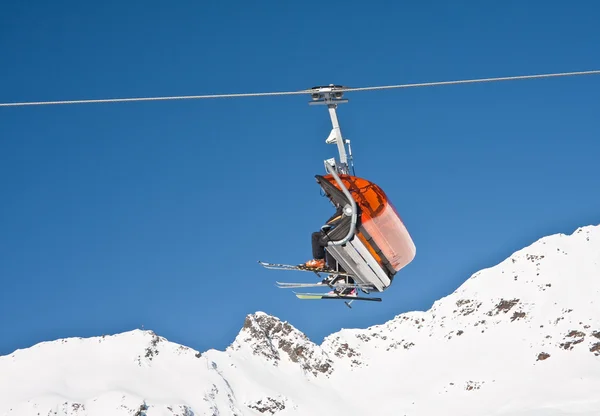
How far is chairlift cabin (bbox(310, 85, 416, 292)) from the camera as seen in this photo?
21.1 metres

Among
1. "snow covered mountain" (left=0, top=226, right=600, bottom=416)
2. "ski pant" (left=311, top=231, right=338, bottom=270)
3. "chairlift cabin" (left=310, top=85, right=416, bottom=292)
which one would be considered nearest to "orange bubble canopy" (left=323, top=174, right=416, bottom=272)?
"chairlift cabin" (left=310, top=85, right=416, bottom=292)

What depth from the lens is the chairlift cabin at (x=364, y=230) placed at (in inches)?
832

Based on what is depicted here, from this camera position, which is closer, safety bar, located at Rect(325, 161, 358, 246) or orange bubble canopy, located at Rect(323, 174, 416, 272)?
safety bar, located at Rect(325, 161, 358, 246)

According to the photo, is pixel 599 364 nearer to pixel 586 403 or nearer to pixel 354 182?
pixel 586 403

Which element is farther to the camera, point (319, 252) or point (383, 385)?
point (383, 385)

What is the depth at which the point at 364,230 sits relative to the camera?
21281 mm

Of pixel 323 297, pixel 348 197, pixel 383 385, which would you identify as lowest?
pixel 323 297

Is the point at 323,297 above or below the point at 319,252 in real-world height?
below

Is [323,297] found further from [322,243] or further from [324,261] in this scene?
[322,243]

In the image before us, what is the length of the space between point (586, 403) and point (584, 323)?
3652 cm

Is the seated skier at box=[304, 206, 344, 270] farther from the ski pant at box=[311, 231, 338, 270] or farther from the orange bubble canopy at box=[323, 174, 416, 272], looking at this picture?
the orange bubble canopy at box=[323, 174, 416, 272]

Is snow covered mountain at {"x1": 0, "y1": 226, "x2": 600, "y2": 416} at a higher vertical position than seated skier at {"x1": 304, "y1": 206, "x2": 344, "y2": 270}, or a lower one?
higher

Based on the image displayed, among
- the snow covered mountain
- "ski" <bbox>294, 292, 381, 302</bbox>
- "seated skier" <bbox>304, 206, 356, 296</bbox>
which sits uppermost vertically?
the snow covered mountain

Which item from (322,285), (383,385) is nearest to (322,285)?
(322,285)
